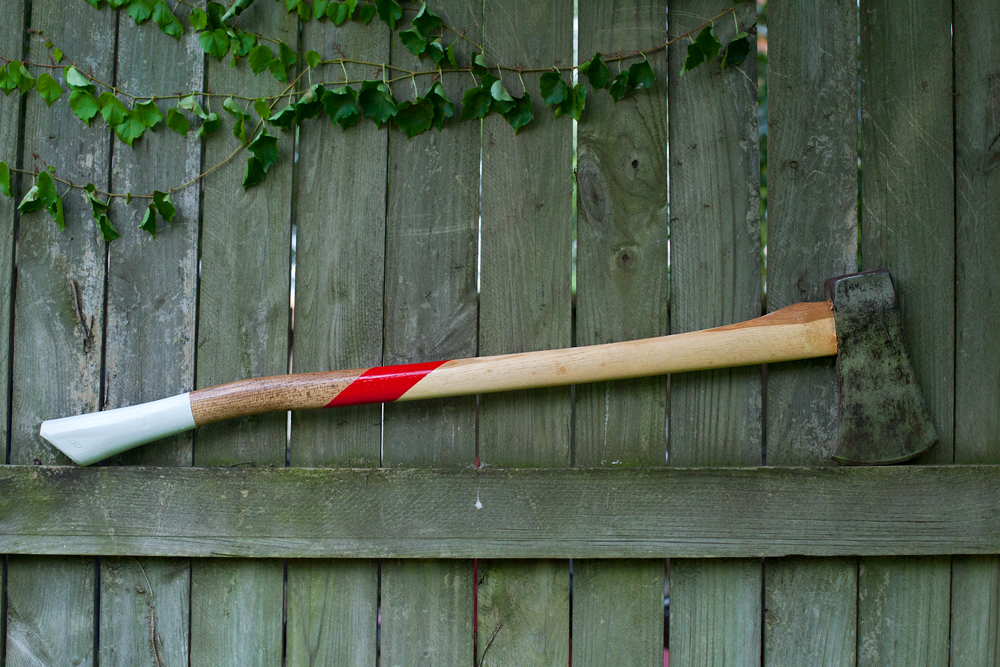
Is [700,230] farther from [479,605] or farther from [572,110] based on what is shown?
[479,605]

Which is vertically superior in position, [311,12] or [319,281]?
[311,12]

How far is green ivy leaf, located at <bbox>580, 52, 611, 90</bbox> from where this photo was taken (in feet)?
4.06

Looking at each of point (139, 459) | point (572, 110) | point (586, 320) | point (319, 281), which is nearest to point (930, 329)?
point (586, 320)

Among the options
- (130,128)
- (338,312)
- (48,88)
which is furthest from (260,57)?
(338,312)

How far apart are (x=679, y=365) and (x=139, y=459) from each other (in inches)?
44.8

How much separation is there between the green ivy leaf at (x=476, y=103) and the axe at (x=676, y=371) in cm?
53

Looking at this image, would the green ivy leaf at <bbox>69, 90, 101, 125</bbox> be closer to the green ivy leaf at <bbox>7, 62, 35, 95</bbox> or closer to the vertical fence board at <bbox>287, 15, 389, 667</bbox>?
the green ivy leaf at <bbox>7, 62, 35, 95</bbox>

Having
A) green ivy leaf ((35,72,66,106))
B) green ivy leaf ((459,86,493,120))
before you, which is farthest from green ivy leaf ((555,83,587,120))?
green ivy leaf ((35,72,66,106))

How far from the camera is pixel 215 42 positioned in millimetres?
1289

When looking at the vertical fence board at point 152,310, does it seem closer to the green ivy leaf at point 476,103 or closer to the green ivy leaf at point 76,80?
the green ivy leaf at point 76,80

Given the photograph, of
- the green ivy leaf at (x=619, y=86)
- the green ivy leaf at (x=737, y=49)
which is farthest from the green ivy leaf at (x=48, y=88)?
the green ivy leaf at (x=737, y=49)

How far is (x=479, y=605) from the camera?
1264 mm

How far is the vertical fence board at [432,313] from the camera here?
1268mm

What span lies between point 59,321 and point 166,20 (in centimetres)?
70
